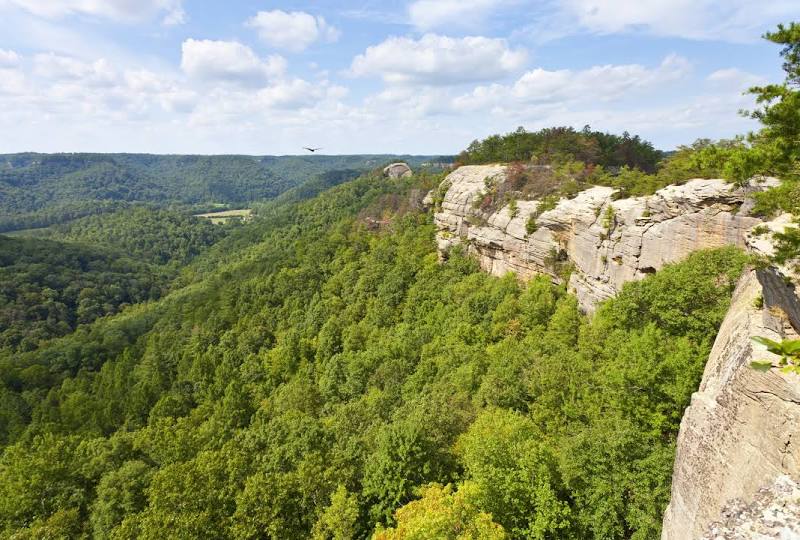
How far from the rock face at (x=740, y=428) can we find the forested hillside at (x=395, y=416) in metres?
2.63

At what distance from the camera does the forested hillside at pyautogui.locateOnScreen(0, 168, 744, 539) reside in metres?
17.1

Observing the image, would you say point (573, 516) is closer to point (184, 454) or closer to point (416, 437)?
point (416, 437)

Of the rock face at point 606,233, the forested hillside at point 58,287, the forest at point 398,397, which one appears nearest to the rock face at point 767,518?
the forest at point 398,397

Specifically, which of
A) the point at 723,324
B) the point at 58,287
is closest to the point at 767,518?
the point at 723,324

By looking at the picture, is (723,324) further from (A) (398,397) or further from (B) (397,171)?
(B) (397,171)

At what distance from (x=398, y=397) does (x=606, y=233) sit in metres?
20.5

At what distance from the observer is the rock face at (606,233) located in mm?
24562

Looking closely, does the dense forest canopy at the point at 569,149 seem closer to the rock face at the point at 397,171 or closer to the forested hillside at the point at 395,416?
the forested hillside at the point at 395,416

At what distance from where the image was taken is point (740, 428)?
456 inches

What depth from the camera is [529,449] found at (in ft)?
60.5

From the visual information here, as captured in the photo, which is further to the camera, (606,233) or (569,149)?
(569,149)

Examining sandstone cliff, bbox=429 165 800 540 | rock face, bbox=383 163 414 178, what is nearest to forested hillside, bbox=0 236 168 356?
rock face, bbox=383 163 414 178

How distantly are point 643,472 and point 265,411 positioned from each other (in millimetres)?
37966

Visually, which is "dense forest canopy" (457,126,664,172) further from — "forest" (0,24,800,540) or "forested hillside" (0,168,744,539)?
"forested hillside" (0,168,744,539)
